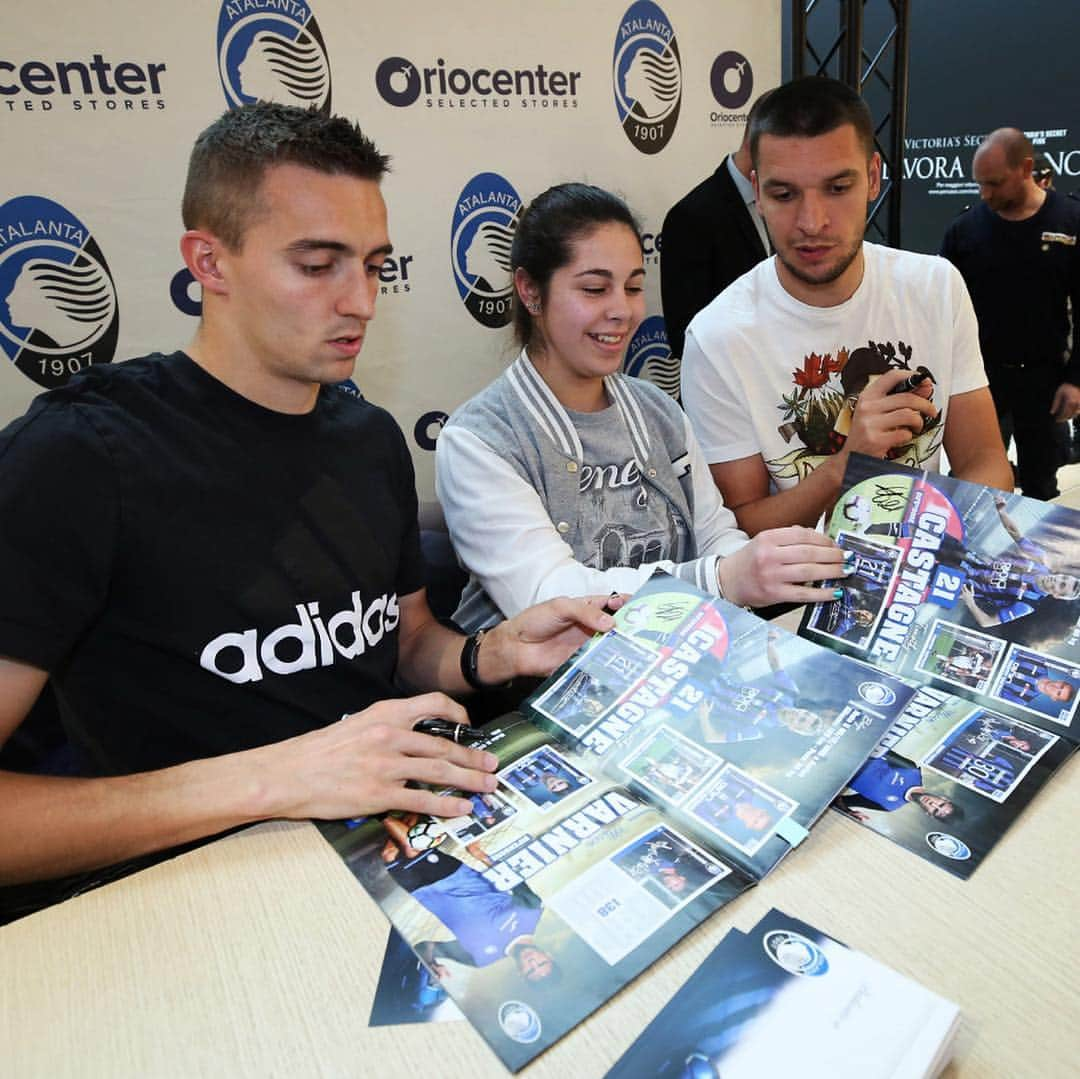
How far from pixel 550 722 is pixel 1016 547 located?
1.80 ft

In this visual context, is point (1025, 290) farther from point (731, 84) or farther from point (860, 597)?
point (860, 597)

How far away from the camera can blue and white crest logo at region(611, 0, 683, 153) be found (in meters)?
2.80

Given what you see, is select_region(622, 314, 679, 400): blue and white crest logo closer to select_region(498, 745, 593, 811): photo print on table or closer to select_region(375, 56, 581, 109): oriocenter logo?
select_region(375, 56, 581, 109): oriocenter logo

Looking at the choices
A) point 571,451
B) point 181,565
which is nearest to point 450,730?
point 181,565

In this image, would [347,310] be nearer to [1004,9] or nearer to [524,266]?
[524,266]

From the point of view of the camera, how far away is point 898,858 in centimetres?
68

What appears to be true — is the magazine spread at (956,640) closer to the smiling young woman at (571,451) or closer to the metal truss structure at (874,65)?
the smiling young woman at (571,451)

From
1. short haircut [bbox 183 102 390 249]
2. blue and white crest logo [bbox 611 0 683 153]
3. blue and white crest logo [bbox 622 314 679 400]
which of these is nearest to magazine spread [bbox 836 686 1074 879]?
short haircut [bbox 183 102 390 249]

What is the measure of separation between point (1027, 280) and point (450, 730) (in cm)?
368

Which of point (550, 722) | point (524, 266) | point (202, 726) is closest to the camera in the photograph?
point (550, 722)

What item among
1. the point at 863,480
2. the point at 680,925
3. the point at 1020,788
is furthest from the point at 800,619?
the point at 680,925

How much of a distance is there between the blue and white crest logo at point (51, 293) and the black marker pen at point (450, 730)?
1629 mm

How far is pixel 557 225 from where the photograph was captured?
59.2 inches

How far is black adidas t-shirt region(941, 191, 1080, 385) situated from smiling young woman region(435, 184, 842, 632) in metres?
2.72
